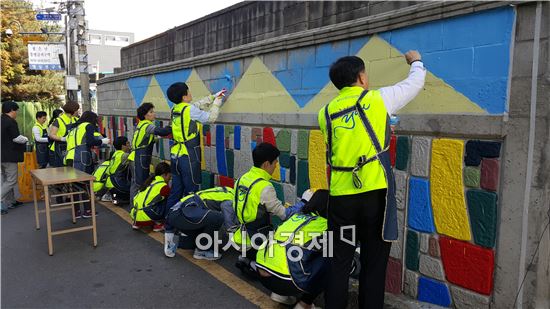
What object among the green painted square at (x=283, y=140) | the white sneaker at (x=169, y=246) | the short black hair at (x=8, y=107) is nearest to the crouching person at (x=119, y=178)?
the short black hair at (x=8, y=107)

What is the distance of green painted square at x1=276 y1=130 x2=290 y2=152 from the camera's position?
478cm

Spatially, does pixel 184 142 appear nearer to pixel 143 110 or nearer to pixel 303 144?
pixel 143 110

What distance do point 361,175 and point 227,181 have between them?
11.7ft

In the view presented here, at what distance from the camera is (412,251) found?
3416 mm

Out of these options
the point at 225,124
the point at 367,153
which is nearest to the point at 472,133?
the point at 367,153

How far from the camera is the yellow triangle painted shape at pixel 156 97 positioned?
7.63m

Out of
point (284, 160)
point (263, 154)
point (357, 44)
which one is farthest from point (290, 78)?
point (263, 154)

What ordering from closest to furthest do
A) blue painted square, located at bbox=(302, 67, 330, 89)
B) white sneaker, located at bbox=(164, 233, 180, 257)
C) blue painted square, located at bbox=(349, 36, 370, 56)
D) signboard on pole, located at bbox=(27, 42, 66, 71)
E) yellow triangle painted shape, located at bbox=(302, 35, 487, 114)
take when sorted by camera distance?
yellow triangle painted shape, located at bbox=(302, 35, 487, 114) < blue painted square, located at bbox=(349, 36, 370, 56) < blue painted square, located at bbox=(302, 67, 330, 89) < white sneaker, located at bbox=(164, 233, 180, 257) < signboard on pole, located at bbox=(27, 42, 66, 71)

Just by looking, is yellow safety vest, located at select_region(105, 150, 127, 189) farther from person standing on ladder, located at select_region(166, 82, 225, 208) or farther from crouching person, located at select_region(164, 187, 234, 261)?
crouching person, located at select_region(164, 187, 234, 261)

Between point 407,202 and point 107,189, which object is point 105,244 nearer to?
point 107,189

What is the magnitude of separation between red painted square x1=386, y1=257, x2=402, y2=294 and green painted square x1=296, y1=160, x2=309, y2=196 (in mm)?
1275

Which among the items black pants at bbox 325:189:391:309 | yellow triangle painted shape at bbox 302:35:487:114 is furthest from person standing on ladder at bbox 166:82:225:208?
black pants at bbox 325:189:391:309

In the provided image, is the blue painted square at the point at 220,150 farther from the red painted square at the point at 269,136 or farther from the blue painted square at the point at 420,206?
the blue painted square at the point at 420,206

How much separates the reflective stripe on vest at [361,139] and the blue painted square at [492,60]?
0.77 meters
